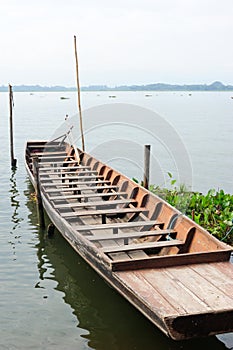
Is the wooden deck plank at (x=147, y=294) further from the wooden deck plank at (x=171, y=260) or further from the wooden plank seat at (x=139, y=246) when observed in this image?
the wooden plank seat at (x=139, y=246)

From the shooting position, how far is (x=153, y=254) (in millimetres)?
7363

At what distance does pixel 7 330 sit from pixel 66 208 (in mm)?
3543

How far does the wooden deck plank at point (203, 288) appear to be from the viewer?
16.5ft

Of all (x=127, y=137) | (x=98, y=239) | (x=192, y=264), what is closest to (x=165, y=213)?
(x=98, y=239)

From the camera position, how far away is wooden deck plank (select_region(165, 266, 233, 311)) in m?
5.03

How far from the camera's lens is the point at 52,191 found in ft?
33.4

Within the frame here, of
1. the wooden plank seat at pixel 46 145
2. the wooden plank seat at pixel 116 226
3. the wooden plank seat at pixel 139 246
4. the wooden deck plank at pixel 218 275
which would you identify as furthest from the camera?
the wooden plank seat at pixel 46 145

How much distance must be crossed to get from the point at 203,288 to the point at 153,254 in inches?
79.1

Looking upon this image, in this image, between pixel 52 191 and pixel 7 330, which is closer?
pixel 7 330

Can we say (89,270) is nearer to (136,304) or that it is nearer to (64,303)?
(64,303)

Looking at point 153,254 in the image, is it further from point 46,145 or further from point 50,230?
point 46,145

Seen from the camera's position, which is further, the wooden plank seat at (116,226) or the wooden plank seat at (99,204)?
the wooden plank seat at (99,204)

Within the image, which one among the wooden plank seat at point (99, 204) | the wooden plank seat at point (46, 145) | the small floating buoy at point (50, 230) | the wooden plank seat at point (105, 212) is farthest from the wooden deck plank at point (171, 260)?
the wooden plank seat at point (46, 145)

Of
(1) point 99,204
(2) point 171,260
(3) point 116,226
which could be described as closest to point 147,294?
(2) point 171,260
